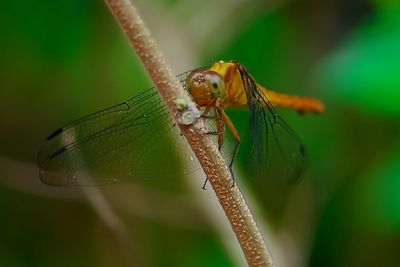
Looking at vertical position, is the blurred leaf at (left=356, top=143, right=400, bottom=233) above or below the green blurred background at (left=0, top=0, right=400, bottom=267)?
below

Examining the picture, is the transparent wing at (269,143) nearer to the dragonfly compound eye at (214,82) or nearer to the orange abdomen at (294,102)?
the dragonfly compound eye at (214,82)

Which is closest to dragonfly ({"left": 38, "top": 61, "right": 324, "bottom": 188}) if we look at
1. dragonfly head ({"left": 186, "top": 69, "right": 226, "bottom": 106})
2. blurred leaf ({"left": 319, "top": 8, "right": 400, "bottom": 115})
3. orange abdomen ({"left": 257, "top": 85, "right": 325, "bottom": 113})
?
dragonfly head ({"left": 186, "top": 69, "right": 226, "bottom": 106})

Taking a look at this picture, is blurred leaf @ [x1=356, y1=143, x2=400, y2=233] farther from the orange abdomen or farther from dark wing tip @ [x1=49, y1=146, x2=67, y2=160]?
dark wing tip @ [x1=49, y1=146, x2=67, y2=160]

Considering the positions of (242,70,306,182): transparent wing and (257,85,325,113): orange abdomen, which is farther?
(257,85,325,113): orange abdomen

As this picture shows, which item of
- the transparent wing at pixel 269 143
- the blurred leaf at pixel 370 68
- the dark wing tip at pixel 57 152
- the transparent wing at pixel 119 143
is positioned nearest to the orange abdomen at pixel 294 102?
the blurred leaf at pixel 370 68

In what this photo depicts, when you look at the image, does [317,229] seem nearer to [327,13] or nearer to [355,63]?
[355,63]
